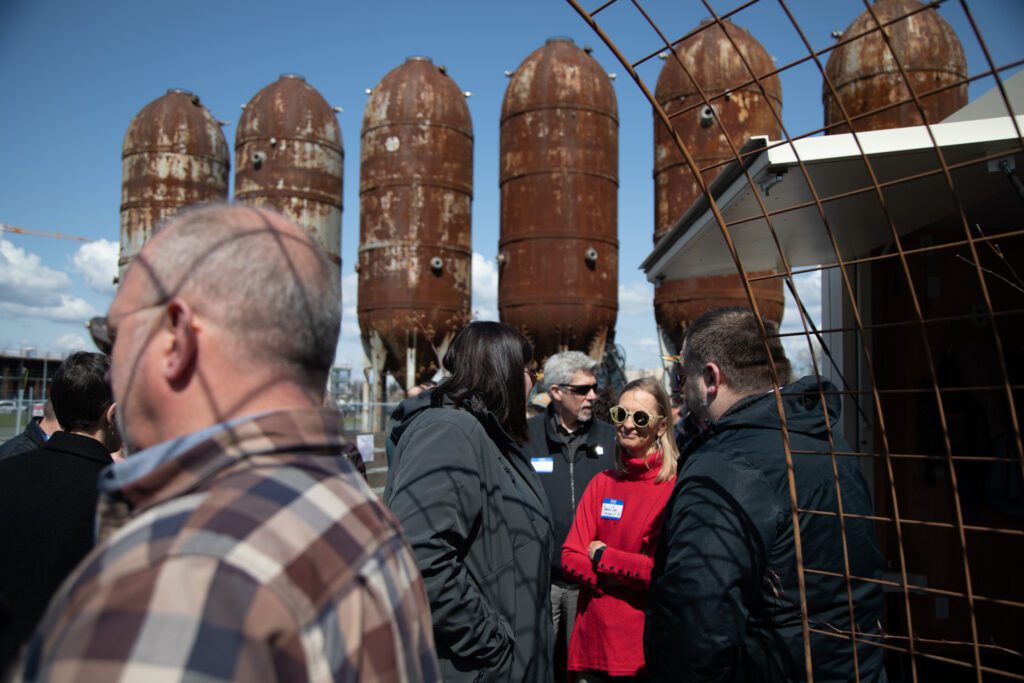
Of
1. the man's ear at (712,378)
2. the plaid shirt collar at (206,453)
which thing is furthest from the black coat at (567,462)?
the plaid shirt collar at (206,453)

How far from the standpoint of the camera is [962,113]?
4531 mm

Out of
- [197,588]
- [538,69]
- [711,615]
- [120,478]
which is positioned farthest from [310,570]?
[538,69]

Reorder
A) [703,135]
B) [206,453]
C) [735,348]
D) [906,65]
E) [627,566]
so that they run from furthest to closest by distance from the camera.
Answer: [703,135] < [906,65] < [627,566] < [735,348] < [206,453]

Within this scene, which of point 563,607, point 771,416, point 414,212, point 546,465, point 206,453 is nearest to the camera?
point 206,453

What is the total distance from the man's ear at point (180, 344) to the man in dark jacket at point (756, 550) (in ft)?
4.60

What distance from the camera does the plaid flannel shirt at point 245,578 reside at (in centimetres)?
74

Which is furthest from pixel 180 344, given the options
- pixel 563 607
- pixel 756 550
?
pixel 563 607

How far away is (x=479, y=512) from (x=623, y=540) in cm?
106

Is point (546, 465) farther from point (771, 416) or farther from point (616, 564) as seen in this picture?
point (771, 416)

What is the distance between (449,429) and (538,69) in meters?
11.8

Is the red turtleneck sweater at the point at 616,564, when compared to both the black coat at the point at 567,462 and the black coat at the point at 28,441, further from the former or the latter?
the black coat at the point at 28,441

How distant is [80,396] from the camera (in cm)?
245

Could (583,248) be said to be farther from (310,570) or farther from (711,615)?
(310,570)

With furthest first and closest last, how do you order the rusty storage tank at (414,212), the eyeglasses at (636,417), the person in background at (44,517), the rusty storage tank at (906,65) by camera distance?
the rusty storage tank at (414,212) < the rusty storage tank at (906,65) < the eyeglasses at (636,417) < the person in background at (44,517)
